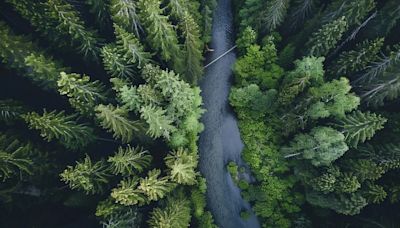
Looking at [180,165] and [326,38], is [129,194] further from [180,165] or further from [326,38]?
Result: [326,38]

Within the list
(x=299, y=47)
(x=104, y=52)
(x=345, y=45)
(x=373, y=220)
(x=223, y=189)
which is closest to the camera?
(x=104, y=52)

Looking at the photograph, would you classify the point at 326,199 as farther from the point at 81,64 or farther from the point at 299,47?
the point at 81,64

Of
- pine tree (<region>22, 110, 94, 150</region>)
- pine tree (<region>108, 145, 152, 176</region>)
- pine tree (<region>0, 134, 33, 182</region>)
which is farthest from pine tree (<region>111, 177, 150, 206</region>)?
pine tree (<region>0, 134, 33, 182</region>)

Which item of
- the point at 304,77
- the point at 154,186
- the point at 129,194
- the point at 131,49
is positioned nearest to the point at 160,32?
the point at 131,49

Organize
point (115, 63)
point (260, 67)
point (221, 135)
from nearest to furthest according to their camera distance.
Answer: point (115, 63), point (260, 67), point (221, 135)

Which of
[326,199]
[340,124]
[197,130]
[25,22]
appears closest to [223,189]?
[197,130]

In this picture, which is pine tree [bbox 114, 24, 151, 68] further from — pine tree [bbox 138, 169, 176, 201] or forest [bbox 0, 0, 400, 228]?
pine tree [bbox 138, 169, 176, 201]

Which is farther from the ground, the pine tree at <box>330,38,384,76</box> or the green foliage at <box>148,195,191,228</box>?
the pine tree at <box>330,38,384,76</box>
